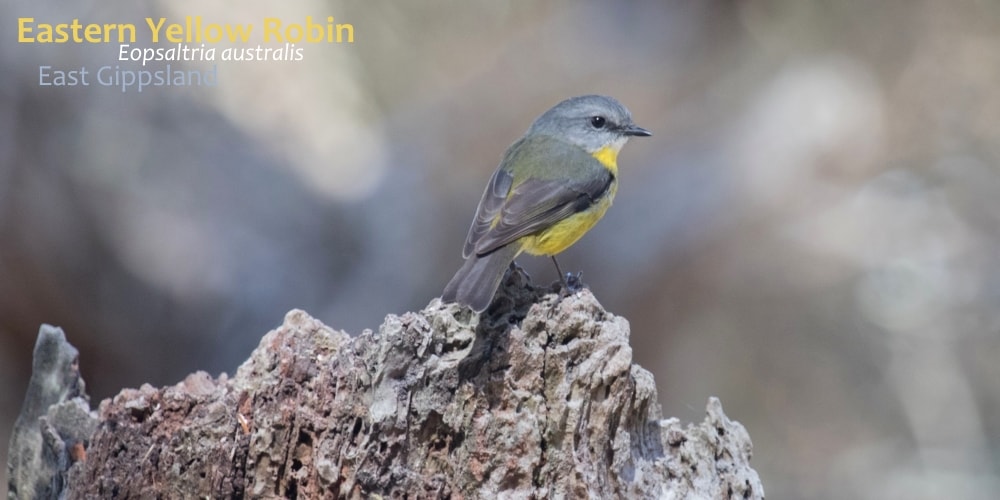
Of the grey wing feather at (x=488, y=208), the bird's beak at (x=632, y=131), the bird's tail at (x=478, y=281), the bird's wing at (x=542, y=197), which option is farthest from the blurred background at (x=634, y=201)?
the bird's tail at (x=478, y=281)

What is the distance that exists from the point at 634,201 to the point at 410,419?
583 centimetres

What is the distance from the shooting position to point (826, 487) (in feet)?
29.1

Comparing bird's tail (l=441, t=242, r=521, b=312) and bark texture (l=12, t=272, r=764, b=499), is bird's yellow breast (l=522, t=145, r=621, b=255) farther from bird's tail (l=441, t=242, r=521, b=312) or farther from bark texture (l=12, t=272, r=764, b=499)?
bark texture (l=12, t=272, r=764, b=499)

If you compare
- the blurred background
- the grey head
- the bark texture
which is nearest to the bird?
the grey head

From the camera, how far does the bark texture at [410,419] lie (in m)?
3.64

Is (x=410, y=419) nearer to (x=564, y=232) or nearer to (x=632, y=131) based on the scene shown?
(x=564, y=232)

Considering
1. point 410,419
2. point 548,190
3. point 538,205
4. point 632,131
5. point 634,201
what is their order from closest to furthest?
point 410,419, point 538,205, point 548,190, point 632,131, point 634,201

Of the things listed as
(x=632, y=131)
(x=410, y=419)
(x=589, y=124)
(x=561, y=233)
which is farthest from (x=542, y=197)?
(x=410, y=419)

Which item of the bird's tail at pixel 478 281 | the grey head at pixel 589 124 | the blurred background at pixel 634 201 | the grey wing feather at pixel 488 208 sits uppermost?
the blurred background at pixel 634 201

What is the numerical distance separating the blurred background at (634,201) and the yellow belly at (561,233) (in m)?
3.27

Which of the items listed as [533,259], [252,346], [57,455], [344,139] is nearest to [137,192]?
[252,346]

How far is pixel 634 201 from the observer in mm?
9180

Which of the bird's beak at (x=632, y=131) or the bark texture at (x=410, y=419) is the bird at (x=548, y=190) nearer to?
the bird's beak at (x=632, y=131)

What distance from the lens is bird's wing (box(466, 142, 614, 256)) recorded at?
4.91 meters
